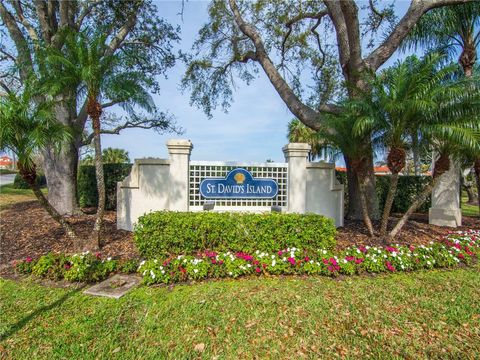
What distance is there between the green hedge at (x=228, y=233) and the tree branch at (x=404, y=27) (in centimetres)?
566

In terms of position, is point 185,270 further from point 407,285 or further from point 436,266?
point 436,266

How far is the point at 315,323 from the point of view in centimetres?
318

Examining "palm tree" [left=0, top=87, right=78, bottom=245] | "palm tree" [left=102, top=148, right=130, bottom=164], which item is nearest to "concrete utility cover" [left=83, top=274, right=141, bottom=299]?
"palm tree" [left=0, top=87, right=78, bottom=245]

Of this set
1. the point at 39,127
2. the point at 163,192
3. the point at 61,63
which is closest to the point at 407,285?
the point at 163,192

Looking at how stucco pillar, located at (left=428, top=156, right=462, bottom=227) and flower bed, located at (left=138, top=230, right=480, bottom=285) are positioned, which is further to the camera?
stucco pillar, located at (left=428, top=156, right=462, bottom=227)

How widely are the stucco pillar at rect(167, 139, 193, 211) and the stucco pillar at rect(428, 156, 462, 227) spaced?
821 cm

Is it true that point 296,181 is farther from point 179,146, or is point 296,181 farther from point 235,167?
point 179,146

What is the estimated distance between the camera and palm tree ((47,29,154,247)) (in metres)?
Answer: 5.00

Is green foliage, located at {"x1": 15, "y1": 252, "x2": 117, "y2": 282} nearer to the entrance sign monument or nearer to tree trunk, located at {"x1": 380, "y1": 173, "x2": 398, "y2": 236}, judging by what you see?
the entrance sign monument

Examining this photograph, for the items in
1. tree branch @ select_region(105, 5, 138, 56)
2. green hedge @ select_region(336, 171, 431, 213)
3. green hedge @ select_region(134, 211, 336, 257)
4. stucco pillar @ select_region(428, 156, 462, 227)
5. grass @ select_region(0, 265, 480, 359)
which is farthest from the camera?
green hedge @ select_region(336, 171, 431, 213)

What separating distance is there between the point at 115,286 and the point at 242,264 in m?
2.09

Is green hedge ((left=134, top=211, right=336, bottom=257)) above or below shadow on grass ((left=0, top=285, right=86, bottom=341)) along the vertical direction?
above

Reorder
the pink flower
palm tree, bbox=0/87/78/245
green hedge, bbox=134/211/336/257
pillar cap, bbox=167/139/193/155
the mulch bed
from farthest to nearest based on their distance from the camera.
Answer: pillar cap, bbox=167/139/193/155, the mulch bed, green hedge, bbox=134/211/336/257, the pink flower, palm tree, bbox=0/87/78/245

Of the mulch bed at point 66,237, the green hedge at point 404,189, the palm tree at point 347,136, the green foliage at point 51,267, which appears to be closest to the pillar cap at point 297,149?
the palm tree at point 347,136
